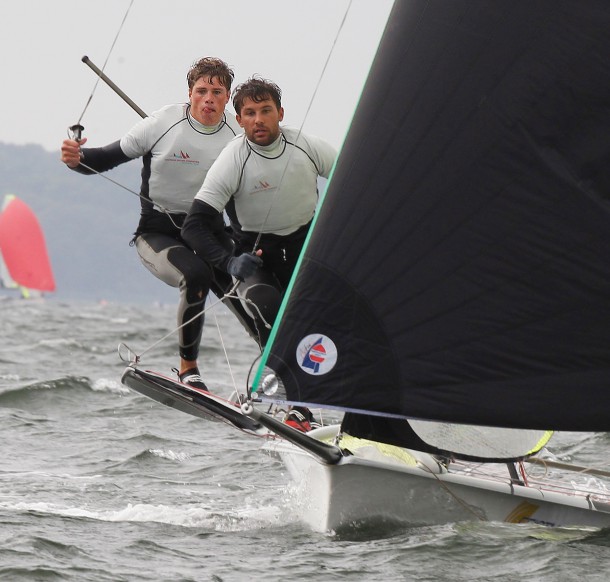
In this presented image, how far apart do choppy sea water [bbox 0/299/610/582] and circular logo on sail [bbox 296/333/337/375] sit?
740 millimetres

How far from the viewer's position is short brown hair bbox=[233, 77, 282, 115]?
555 centimetres

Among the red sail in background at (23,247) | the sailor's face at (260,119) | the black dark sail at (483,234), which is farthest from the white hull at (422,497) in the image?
the red sail in background at (23,247)

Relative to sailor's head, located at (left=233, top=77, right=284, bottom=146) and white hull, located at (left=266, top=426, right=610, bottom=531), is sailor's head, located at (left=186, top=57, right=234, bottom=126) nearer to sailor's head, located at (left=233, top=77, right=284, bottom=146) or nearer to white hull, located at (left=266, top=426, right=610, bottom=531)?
sailor's head, located at (left=233, top=77, right=284, bottom=146)

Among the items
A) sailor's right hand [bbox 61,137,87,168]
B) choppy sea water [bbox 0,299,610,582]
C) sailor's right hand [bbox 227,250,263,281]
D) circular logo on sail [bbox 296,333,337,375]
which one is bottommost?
choppy sea water [bbox 0,299,610,582]

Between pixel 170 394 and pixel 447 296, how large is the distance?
4.34 ft

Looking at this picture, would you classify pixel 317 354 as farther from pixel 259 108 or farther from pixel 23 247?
pixel 23 247

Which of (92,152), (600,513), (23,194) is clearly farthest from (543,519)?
(23,194)

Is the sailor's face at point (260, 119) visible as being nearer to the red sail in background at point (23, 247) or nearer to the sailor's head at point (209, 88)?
the sailor's head at point (209, 88)

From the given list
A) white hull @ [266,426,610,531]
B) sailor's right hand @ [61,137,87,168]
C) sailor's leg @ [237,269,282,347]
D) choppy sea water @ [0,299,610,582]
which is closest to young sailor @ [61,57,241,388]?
sailor's right hand @ [61,137,87,168]

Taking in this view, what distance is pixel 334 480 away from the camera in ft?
17.3

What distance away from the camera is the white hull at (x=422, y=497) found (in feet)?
17.3

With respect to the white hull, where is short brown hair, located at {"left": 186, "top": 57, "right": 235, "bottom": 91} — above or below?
above

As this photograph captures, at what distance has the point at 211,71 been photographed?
19.4ft

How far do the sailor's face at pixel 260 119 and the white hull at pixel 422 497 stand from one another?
4.45ft
